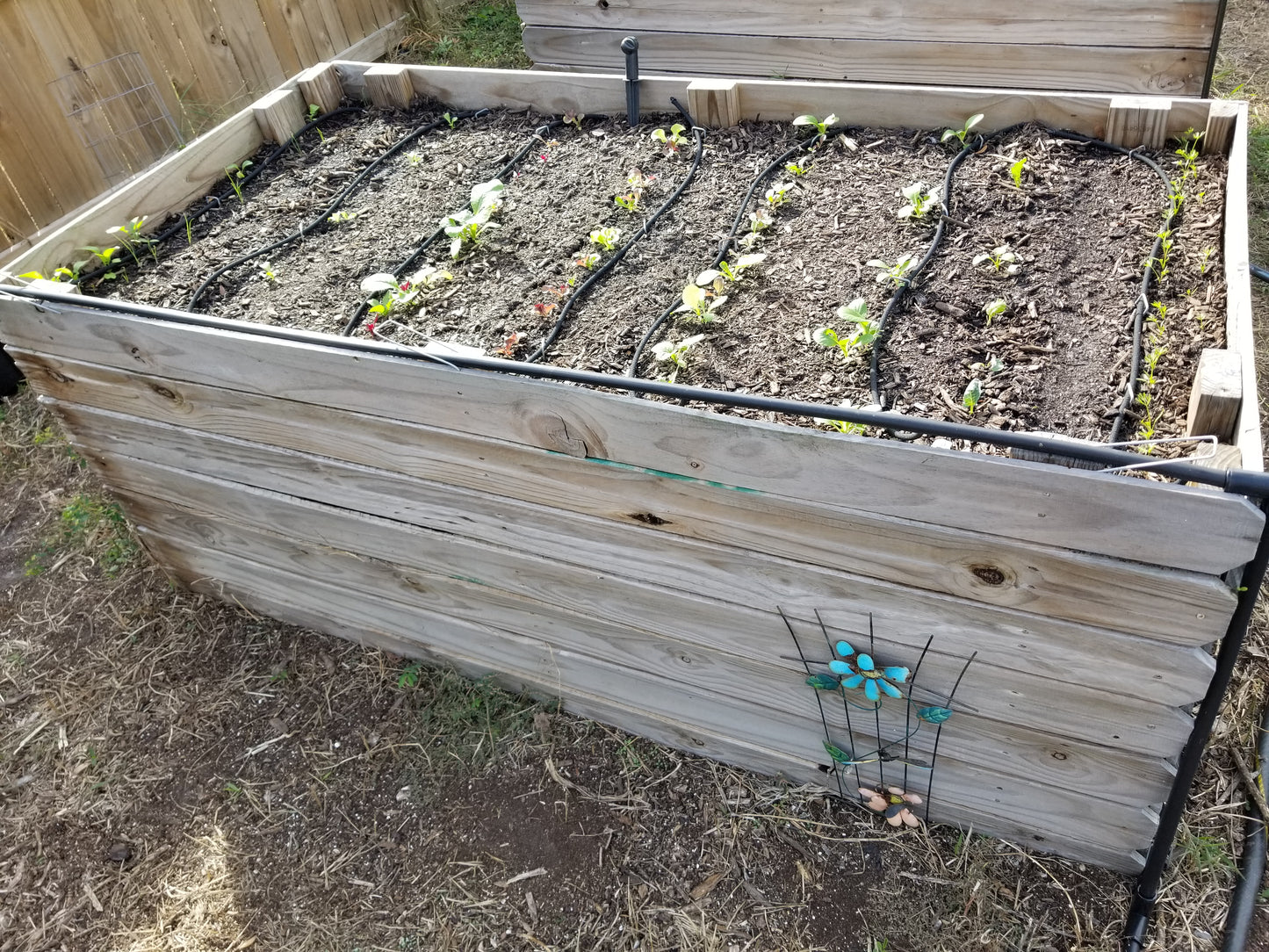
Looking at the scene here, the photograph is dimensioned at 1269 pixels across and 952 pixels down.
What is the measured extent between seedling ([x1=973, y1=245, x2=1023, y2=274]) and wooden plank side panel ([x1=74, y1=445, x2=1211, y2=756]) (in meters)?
0.80

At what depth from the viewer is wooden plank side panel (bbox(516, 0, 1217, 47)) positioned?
301 cm

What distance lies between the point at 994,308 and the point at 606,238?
87 centimetres

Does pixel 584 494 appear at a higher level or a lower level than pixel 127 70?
lower

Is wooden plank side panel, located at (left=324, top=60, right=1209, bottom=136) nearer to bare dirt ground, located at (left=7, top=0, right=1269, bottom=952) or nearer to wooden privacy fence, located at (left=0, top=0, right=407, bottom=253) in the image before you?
bare dirt ground, located at (left=7, top=0, right=1269, bottom=952)

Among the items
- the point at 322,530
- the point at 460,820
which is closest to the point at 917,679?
the point at 460,820

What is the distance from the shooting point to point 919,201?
208 cm

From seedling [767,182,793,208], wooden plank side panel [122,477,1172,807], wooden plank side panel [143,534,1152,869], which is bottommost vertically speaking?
wooden plank side panel [143,534,1152,869]

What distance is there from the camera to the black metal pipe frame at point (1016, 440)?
48.0 inches

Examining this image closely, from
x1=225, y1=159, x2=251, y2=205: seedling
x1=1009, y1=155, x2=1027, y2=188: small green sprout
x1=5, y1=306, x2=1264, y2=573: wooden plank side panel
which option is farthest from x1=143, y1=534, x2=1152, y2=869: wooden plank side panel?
x1=1009, y1=155, x2=1027, y2=188: small green sprout

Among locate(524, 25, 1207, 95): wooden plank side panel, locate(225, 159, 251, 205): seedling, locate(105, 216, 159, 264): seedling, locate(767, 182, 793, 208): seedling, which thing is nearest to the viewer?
locate(767, 182, 793, 208): seedling

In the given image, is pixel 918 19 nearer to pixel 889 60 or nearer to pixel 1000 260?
pixel 889 60

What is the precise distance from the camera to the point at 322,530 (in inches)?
86.0

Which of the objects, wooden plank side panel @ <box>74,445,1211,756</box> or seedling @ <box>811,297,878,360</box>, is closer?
wooden plank side panel @ <box>74,445,1211,756</box>

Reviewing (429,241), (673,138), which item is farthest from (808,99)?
(429,241)
